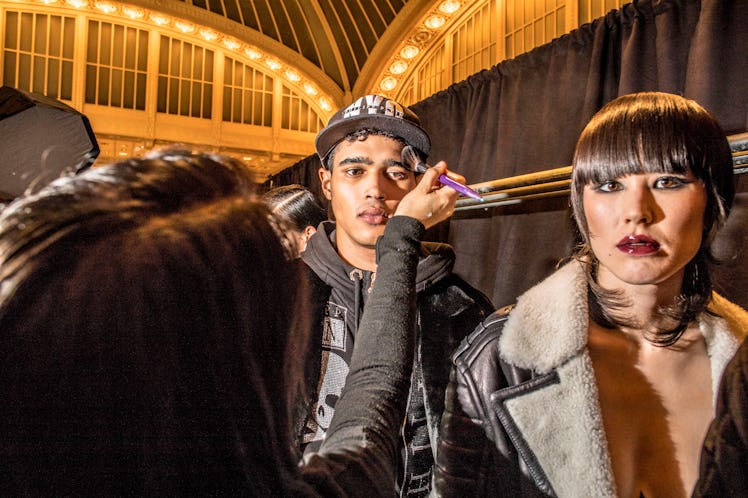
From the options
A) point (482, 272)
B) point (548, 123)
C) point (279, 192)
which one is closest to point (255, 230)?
point (279, 192)

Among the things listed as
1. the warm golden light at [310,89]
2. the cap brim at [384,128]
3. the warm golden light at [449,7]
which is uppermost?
the warm golden light at [449,7]

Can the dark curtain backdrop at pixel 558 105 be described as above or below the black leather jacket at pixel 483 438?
above

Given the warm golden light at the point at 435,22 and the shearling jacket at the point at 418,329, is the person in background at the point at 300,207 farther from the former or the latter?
the warm golden light at the point at 435,22

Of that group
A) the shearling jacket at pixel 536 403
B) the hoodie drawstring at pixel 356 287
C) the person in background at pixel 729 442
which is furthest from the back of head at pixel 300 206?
the person in background at pixel 729 442

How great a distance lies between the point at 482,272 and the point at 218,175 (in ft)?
7.98

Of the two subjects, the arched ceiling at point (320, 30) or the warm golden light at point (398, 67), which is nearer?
the warm golden light at point (398, 67)

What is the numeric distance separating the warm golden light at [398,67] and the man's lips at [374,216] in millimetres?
6457

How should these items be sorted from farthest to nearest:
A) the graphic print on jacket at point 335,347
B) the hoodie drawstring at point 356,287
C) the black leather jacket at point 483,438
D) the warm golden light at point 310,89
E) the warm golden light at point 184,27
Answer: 1. the warm golden light at point 310,89
2. the warm golden light at point 184,27
3. the hoodie drawstring at point 356,287
4. the graphic print on jacket at point 335,347
5. the black leather jacket at point 483,438

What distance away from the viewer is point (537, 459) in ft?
3.15

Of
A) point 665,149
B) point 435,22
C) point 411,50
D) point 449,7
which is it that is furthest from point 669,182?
point 411,50

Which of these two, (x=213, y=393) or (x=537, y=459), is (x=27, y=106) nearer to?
(x=213, y=393)

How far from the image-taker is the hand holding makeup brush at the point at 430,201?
924 mm

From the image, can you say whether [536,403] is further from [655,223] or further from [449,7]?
[449,7]

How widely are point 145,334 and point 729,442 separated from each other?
43.3 inches
